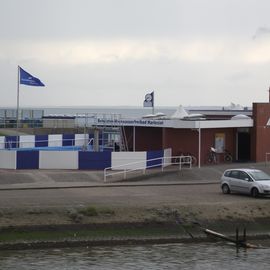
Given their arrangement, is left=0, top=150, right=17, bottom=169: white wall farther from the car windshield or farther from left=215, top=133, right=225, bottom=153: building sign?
the car windshield

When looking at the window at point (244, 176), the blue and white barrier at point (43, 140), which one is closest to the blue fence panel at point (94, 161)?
the blue and white barrier at point (43, 140)

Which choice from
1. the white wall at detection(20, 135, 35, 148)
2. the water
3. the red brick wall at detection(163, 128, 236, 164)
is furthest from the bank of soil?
the white wall at detection(20, 135, 35, 148)

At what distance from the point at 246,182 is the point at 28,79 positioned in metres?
27.2

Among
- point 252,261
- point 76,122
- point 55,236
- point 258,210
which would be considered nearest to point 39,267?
point 55,236

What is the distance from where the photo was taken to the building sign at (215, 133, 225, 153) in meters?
49.3

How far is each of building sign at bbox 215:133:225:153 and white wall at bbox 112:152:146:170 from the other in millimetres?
7585

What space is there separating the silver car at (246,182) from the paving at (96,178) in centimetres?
500

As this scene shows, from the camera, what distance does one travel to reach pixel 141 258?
70.9ft

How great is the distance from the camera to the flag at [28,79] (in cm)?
5512

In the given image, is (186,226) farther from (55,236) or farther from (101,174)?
Result: (101,174)

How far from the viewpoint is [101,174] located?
41.5 meters

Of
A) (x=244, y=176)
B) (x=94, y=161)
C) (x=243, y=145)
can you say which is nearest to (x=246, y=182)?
(x=244, y=176)

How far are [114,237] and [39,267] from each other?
4.71m

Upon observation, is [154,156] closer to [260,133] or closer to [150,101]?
[260,133]
